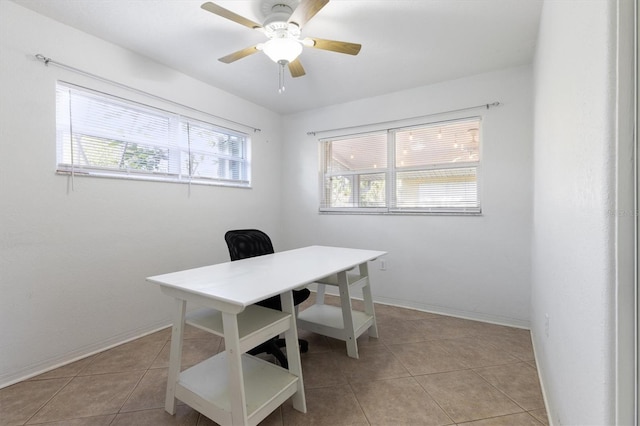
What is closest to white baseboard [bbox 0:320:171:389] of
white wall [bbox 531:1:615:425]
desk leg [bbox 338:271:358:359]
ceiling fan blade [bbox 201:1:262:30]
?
desk leg [bbox 338:271:358:359]

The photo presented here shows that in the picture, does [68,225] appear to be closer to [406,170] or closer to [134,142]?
[134,142]

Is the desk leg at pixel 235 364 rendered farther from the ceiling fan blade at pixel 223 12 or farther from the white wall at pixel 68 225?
the white wall at pixel 68 225

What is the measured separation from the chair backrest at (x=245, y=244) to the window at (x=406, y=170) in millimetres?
1478

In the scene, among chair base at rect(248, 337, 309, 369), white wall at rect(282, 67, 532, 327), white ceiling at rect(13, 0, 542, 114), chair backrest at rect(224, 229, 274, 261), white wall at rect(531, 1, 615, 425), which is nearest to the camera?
white wall at rect(531, 1, 615, 425)

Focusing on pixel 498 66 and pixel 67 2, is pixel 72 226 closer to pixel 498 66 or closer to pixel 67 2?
pixel 67 2

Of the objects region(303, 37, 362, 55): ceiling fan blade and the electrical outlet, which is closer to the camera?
the electrical outlet

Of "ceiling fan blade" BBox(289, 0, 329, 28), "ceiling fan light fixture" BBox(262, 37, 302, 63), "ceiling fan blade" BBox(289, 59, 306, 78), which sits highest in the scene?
"ceiling fan blade" BBox(289, 0, 329, 28)

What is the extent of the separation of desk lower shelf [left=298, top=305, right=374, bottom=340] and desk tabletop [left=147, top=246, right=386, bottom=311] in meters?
0.57

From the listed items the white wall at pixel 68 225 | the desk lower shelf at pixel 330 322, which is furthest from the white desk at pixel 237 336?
the white wall at pixel 68 225

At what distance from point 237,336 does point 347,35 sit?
228cm

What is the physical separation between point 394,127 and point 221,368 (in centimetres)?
302

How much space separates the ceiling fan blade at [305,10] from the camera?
1.52 metres

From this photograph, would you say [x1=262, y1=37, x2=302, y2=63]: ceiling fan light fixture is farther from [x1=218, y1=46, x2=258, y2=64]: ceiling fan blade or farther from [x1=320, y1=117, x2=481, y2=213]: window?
[x1=320, y1=117, x2=481, y2=213]: window

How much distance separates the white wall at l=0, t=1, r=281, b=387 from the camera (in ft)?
6.20
